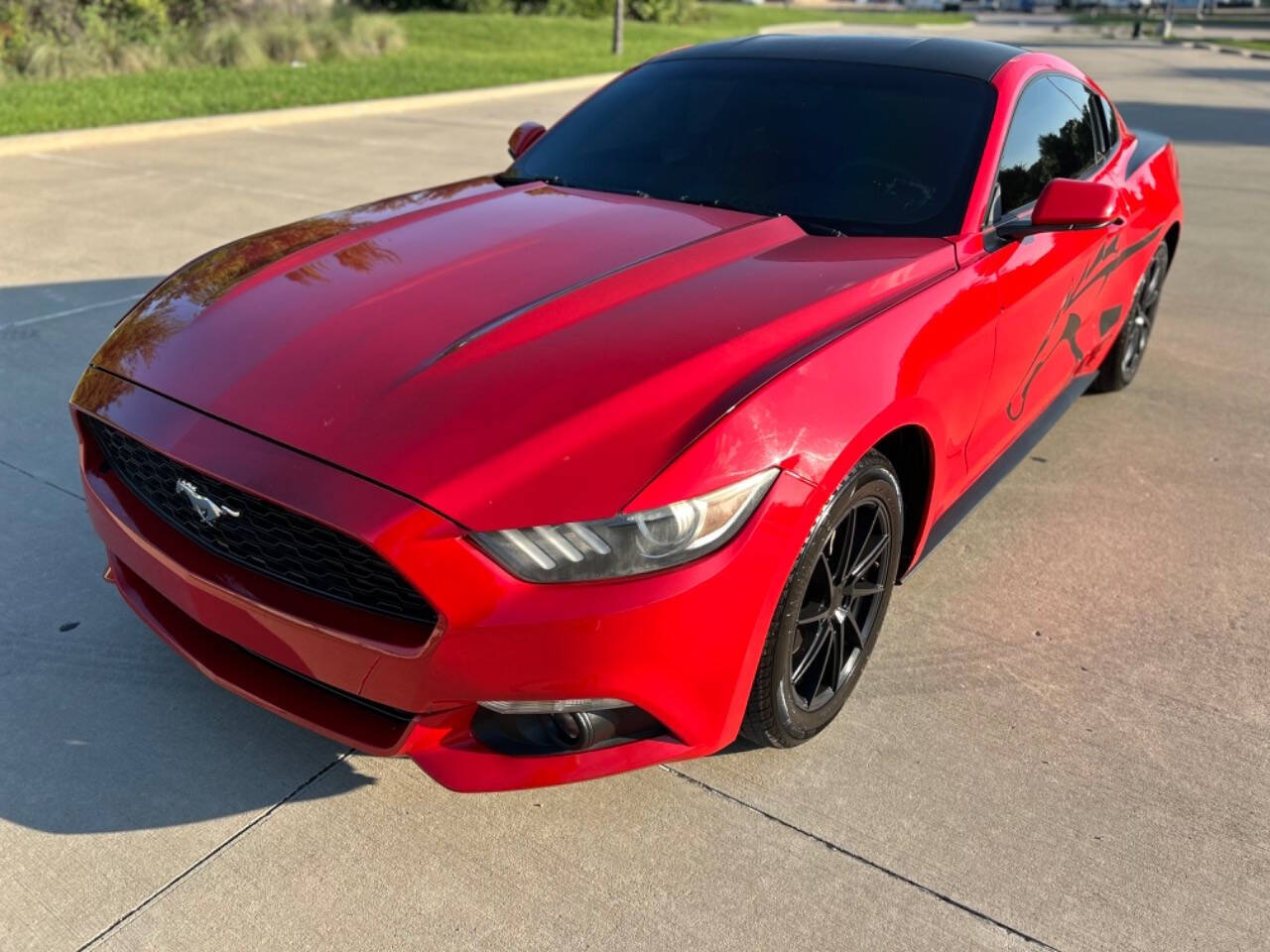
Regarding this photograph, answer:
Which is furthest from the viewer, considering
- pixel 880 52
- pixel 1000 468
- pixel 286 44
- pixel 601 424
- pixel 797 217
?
pixel 286 44

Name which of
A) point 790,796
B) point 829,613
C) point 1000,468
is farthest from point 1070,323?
point 790,796

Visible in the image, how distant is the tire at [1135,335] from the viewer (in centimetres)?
491

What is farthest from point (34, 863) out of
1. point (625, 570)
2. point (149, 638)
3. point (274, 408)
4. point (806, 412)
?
point (806, 412)

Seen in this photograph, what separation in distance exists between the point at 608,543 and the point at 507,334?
669mm

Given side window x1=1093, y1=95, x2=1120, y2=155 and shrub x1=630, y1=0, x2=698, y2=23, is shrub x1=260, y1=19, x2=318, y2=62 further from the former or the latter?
shrub x1=630, y1=0, x2=698, y2=23

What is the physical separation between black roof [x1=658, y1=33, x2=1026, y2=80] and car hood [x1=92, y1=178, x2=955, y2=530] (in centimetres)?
85

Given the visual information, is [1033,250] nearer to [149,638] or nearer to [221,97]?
[149,638]

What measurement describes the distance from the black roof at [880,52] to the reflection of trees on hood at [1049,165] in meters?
0.32

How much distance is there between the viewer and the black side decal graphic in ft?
11.5

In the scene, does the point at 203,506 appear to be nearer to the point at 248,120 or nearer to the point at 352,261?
the point at 352,261

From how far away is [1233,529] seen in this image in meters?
3.93

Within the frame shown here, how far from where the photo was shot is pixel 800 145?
11.2ft

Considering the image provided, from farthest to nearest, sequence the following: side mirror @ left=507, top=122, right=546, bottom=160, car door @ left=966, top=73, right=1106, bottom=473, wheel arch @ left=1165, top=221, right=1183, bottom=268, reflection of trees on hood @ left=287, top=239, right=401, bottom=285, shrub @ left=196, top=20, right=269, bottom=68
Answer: shrub @ left=196, top=20, right=269, bottom=68, wheel arch @ left=1165, top=221, right=1183, bottom=268, side mirror @ left=507, top=122, right=546, bottom=160, car door @ left=966, top=73, right=1106, bottom=473, reflection of trees on hood @ left=287, top=239, right=401, bottom=285

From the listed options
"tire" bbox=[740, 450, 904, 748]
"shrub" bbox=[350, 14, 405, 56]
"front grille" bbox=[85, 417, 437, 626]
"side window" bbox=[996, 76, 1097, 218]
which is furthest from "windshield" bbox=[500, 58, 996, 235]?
"shrub" bbox=[350, 14, 405, 56]
